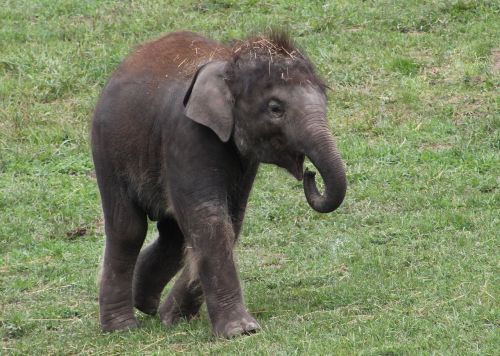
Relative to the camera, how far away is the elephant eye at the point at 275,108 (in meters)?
8.40

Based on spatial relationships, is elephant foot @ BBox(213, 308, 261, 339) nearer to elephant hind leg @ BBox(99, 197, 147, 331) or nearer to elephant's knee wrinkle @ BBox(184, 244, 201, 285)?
elephant's knee wrinkle @ BBox(184, 244, 201, 285)

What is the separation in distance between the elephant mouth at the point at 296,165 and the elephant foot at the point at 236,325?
928mm

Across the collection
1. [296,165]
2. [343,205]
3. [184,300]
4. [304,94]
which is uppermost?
[304,94]

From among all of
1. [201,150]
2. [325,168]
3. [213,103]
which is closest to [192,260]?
[201,150]

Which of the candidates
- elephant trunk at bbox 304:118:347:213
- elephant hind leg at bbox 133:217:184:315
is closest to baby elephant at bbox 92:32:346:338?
elephant trunk at bbox 304:118:347:213

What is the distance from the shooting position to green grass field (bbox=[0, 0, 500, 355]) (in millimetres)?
8484

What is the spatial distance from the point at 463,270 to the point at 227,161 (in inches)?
74.9

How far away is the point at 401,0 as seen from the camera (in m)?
16.8

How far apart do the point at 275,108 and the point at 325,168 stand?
60 cm

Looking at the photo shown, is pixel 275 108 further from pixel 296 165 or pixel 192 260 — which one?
pixel 192 260

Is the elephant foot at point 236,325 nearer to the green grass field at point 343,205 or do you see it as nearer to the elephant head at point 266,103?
the green grass field at point 343,205

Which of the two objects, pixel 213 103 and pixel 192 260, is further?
pixel 192 260

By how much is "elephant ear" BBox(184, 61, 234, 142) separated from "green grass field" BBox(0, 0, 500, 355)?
0.77 metres

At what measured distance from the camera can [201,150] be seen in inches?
336
